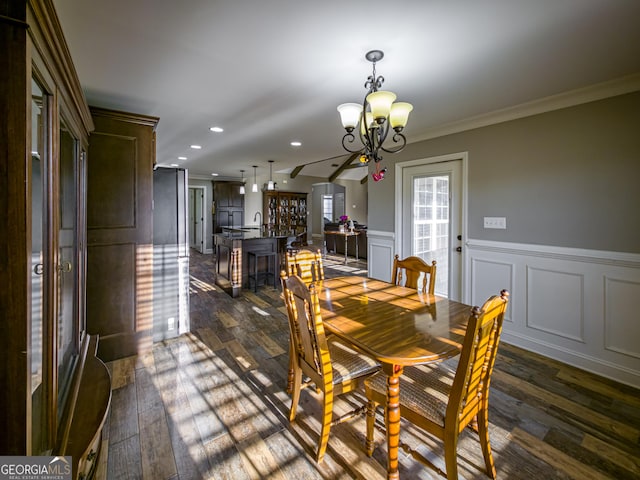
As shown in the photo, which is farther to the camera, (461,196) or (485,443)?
(461,196)

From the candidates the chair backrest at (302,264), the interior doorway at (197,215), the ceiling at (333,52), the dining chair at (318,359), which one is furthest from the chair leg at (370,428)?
the interior doorway at (197,215)

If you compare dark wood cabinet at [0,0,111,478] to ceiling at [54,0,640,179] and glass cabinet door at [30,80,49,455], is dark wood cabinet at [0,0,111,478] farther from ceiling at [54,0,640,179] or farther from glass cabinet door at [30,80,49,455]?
ceiling at [54,0,640,179]

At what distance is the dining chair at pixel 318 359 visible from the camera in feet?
4.99

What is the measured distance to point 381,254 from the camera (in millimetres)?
4559

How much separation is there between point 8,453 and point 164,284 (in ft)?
8.46

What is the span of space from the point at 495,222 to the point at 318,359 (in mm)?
2679

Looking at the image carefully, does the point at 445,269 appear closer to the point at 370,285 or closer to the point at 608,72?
the point at 370,285

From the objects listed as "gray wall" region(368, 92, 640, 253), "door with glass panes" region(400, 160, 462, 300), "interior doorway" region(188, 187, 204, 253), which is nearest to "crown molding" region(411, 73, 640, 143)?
"gray wall" region(368, 92, 640, 253)

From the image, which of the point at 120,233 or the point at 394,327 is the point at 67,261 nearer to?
the point at 120,233

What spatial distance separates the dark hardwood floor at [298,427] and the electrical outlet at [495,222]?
4.36 feet

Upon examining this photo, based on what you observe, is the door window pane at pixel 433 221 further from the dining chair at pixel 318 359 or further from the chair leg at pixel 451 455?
the chair leg at pixel 451 455

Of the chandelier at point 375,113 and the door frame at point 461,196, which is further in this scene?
the door frame at point 461,196

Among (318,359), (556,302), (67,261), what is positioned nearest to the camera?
(67,261)

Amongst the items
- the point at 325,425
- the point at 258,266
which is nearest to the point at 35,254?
the point at 325,425
